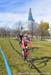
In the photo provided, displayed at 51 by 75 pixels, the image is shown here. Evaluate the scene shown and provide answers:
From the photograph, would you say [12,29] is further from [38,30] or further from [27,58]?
[27,58]

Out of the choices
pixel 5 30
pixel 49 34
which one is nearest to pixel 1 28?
pixel 5 30

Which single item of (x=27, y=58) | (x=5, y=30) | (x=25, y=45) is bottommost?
(x=5, y=30)

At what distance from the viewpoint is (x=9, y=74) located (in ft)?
28.5

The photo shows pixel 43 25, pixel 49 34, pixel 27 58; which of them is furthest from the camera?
pixel 43 25

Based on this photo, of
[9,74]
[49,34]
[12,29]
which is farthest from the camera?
[12,29]

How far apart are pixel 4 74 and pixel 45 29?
81410 millimetres

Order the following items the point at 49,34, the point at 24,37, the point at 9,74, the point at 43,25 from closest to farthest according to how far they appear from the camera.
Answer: the point at 9,74, the point at 24,37, the point at 49,34, the point at 43,25

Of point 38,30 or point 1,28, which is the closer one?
point 38,30

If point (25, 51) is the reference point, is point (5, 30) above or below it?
below

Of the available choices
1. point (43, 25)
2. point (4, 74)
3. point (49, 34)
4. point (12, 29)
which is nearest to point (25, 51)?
point (4, 74)

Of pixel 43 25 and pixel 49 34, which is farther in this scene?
pixel 43 25

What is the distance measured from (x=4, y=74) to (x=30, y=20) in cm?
8291

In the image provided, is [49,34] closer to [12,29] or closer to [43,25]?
[43,25]

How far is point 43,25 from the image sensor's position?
93.1 m
